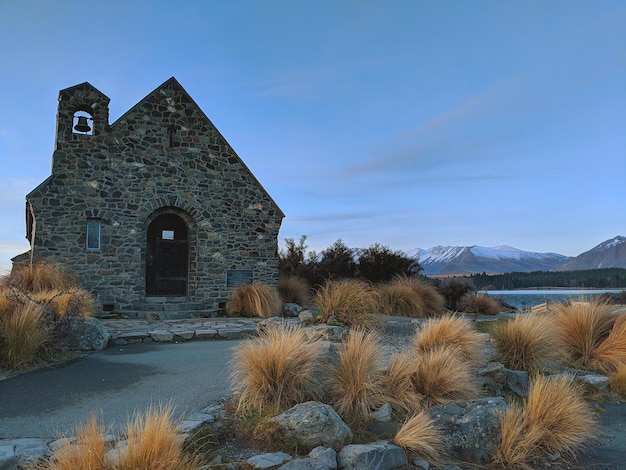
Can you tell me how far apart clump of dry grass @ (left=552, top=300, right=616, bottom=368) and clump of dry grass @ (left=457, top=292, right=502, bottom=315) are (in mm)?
9267

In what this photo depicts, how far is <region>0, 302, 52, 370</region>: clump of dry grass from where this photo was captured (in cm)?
689

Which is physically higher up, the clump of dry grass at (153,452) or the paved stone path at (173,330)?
the paved stone path at (173,330)

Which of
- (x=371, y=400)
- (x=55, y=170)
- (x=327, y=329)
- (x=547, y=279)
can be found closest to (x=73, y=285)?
(x=55, y=170)

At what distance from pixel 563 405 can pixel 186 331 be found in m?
7.13

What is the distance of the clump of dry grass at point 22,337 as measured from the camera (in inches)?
271

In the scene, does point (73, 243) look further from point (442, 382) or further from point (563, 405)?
point (563, 405)

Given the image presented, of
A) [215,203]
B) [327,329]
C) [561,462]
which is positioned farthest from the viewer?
[215,203]

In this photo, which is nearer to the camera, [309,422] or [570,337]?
[309,422]

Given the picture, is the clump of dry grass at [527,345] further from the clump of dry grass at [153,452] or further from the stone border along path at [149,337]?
the clump of dry grass at [153,452]

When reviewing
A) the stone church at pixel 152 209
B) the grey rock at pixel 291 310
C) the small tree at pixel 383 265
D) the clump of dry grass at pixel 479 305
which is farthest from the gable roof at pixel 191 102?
the clump of dry grass at pixel 479 305

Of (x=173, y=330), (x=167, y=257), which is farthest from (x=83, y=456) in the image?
(x=167, y=257)

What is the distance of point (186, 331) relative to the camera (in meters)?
10.2

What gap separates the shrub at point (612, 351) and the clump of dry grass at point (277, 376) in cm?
650

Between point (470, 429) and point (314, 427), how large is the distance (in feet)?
6.50
